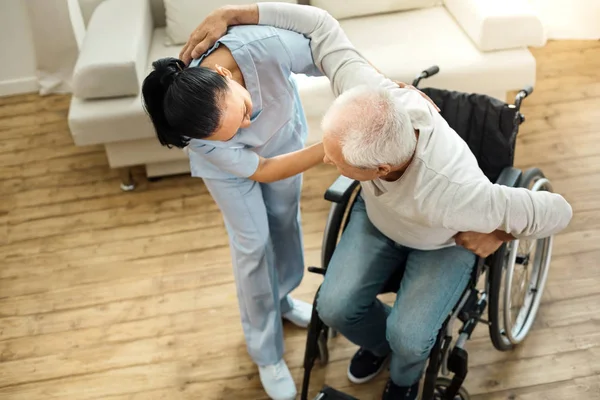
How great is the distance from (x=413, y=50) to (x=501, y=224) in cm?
134

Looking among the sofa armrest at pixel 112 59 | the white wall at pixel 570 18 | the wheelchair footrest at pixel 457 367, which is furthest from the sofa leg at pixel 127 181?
the white wall at pixel 570 18

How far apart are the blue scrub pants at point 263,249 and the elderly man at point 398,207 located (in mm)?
209

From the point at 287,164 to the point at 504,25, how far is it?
1332 mm

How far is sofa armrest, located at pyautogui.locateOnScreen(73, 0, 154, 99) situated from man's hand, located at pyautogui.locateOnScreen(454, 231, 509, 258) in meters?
1.49

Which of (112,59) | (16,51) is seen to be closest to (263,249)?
(112,59)

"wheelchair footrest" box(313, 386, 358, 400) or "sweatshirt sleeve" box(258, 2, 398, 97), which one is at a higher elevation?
"sweatshirt sleeve" box(258, 2, 398, 97)

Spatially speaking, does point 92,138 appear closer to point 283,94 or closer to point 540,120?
point 283,94

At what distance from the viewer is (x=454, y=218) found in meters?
1.41

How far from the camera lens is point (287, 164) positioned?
163cm

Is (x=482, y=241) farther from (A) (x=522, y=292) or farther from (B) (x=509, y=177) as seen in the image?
(A) (x=522, y=292)

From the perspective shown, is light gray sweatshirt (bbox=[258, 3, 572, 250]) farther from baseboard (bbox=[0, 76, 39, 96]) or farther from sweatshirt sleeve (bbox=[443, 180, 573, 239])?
baseboard (bbox=[0, 76, 39, 96])

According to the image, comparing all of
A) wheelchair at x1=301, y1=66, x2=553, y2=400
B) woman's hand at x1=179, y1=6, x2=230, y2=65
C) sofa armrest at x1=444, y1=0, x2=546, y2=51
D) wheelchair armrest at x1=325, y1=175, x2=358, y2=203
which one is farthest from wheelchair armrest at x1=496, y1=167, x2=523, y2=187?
sofa armrest at x1=444, y1=0, x2=546, y2=51

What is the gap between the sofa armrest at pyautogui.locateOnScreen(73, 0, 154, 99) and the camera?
247 cm

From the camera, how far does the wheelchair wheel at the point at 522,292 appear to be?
182 cm
